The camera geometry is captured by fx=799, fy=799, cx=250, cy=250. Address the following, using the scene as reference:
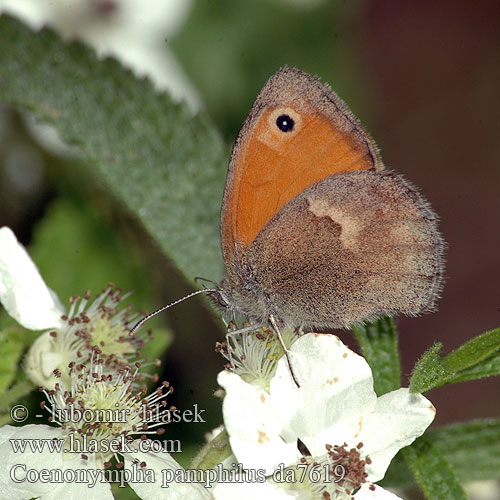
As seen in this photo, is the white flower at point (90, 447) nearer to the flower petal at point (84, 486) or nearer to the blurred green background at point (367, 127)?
→ the flower petal at point (84, 486)

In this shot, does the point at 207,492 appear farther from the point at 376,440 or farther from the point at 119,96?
the point at 119,96

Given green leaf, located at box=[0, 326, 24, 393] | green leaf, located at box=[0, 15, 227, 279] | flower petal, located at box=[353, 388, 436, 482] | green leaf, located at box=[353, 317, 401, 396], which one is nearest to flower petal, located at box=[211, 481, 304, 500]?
flower petal, located at box=[353, 388, 436, 482]

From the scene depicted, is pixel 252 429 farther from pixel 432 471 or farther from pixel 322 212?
pixel 322 212

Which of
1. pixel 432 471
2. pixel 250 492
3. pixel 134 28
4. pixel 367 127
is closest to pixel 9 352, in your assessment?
pixel 250 492

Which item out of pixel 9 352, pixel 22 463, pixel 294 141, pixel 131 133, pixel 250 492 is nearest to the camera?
pixel 250 492

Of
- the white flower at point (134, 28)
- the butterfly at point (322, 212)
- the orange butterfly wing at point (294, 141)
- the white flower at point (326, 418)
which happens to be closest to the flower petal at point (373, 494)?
the white flower at point (326, 418)

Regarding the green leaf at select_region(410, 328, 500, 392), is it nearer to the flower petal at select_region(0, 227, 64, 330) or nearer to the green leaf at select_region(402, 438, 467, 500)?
the green leaf at select_region(402, 438, 467, 500)
